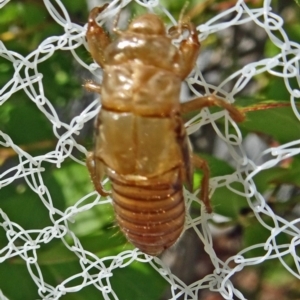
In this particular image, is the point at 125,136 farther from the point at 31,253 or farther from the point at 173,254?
the point at 173,254

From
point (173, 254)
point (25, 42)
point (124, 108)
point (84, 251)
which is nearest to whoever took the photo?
point (124, 108)

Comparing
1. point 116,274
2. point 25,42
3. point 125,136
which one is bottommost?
point 116,274

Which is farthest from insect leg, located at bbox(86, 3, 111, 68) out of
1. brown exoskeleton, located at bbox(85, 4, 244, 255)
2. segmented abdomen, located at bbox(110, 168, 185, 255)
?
segmented abdomen, located at bbox(110, 168, 185, 255)

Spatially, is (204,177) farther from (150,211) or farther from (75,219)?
(75,219)

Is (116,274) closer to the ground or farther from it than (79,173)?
closer to the ground

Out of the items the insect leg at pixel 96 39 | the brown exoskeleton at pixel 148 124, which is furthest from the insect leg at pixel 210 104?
the insect leg at pixel 96 39

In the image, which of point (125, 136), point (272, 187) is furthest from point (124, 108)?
point (272, 187)

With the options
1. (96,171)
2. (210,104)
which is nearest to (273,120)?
(210,104)
